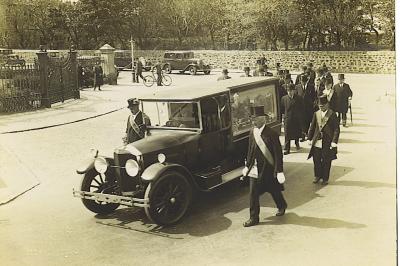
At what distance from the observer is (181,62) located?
3116 cm

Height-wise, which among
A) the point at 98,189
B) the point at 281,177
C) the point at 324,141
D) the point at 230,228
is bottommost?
the point at 230,228

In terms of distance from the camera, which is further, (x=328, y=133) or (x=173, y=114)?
(x=328, y=133)

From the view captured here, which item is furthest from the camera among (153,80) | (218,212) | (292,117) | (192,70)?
(192,70)

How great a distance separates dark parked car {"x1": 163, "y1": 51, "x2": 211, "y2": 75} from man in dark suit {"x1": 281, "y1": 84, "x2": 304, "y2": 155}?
20.5 metres

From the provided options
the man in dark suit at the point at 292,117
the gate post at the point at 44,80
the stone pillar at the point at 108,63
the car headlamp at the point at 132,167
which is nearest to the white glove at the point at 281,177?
the car headlamp at the point at 132,167

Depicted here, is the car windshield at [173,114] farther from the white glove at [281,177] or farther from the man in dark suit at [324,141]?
the man in dark suit at [324,141]

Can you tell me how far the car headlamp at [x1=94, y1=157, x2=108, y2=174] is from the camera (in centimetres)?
663

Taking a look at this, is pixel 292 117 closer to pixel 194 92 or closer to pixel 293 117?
pixel 293 117

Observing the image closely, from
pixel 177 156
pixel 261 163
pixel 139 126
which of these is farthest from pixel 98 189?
pixel 261 163

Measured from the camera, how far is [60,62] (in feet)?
61.9

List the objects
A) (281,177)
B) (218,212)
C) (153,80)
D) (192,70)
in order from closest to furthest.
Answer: (281,177) → (218,212) → (153,80) → (192,70)

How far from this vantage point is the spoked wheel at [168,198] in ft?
19.7

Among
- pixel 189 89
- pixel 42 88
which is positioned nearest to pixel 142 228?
pixel 189 89

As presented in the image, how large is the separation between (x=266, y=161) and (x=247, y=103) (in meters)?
1.88
